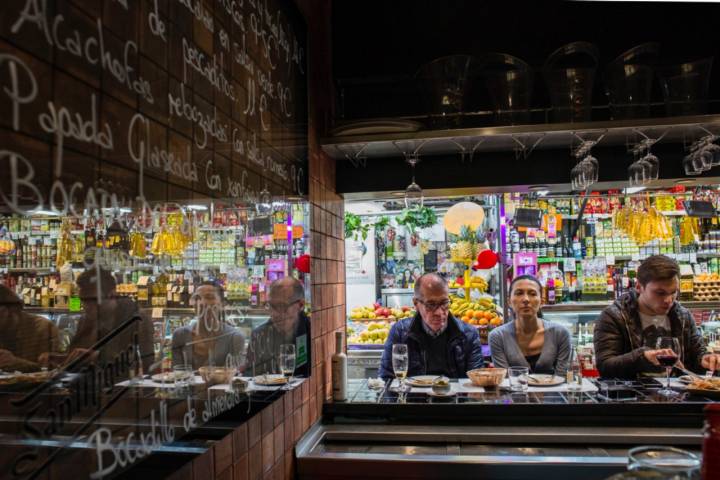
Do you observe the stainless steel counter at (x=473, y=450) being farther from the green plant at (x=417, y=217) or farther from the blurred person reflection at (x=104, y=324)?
the green plant at (x=417, y=217)

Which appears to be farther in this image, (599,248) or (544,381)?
(599,248)

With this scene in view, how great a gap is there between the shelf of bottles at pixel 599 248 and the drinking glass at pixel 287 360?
397cm

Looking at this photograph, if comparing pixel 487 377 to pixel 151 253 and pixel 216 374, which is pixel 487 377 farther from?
pixel 151 253

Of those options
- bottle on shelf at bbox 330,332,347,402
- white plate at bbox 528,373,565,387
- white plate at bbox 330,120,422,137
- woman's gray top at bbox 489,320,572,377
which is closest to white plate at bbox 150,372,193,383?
bottle on shelf at bbox 330,332,347,402

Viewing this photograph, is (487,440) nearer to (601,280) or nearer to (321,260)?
(321,260)

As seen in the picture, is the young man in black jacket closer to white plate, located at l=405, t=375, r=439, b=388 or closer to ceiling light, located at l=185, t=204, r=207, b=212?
white plate, located at l=405, t=375, r=439, b=388

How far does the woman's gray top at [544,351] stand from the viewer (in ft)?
13.5

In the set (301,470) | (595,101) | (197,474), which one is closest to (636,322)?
(595,101)

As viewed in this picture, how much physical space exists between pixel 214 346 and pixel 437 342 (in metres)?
2.69

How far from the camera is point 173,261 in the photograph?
53.3 inches

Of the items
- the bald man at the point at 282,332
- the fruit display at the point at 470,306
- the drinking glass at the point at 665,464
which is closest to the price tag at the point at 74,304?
the bald man at the point at 282,332

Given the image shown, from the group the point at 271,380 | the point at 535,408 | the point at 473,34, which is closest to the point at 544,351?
the point at 535,408

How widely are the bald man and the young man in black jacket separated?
2103 mm

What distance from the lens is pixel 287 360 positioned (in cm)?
233
